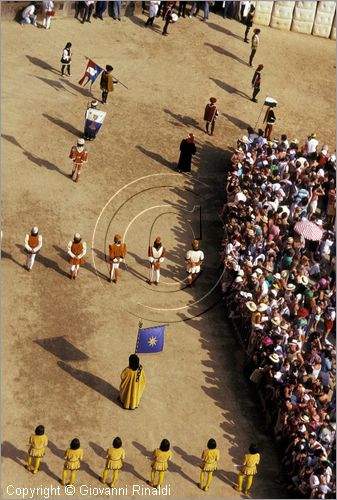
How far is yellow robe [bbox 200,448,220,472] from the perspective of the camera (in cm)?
3669

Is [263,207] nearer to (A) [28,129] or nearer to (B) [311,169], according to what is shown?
(B) [311,169]

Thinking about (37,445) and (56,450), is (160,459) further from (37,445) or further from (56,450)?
(37,445)

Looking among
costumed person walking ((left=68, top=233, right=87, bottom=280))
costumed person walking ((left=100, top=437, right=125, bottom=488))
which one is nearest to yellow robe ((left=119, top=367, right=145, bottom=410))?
costumed person walking ((left=100, top=437, right=125, bottom=488))

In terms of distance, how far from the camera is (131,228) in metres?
46.6

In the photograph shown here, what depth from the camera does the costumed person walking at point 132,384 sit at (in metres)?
38.4

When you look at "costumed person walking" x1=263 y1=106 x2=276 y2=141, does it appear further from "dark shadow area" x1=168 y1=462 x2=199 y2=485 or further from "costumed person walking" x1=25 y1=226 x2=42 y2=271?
"dark shadow area" x1=168 y1=462 x2=199 y2=485

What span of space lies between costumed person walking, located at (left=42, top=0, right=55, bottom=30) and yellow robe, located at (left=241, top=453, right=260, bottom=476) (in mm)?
25850

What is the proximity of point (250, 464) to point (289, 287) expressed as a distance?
8844 mm

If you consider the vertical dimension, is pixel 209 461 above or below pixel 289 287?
below

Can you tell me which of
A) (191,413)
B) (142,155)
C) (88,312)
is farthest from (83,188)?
(191,413)

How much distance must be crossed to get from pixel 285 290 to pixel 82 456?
10697 mm

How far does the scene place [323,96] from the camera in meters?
57.6

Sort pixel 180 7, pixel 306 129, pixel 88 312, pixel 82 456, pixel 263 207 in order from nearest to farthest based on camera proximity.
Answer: pixel 82 456 → pixel 88 312 → pixel 263 207 → pixel 306 129 → pixel 180 7

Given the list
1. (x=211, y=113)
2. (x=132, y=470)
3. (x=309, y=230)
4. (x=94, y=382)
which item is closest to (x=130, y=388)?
(x=94, y=382)
